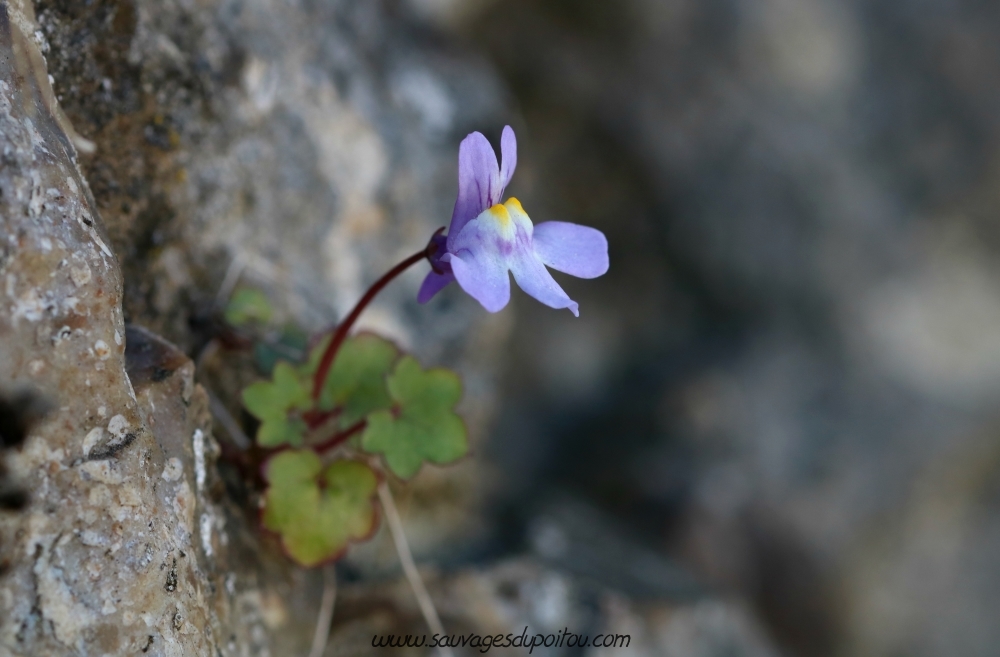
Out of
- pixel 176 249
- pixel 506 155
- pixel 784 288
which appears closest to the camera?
pixel 506 155

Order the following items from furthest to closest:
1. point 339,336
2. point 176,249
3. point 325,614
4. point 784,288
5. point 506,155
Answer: point 784,288 < point 176,249 < point 325,614 < point 339,336 < point 506,155

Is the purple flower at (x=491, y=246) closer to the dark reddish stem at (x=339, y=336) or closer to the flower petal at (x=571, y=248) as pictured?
the flower petal at (x=571, y=248)

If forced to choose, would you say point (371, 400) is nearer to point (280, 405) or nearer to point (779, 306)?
point (280, 405)

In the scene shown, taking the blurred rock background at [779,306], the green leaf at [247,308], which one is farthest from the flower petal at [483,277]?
the blurred rock background at [779,306]

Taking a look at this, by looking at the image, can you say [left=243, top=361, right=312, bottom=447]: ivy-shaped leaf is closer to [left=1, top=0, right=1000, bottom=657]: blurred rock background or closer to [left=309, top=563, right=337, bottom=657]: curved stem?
[left=309, top=563, right=337, bottom=657]: curved stem

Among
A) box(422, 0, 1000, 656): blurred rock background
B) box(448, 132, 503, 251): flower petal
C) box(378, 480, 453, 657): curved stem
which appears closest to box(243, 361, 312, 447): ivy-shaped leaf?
box(378, 480, 453, 657): curved stem

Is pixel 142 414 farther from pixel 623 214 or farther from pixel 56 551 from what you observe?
pixel 623 214

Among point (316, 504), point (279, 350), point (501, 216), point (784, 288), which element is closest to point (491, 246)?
point (501, 216)
